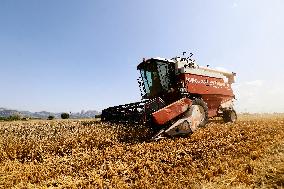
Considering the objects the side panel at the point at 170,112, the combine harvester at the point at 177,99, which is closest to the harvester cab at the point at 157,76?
the combine harvester at the point at 177,99

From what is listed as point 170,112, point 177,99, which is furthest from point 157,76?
point 170,112

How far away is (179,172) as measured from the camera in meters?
6.23

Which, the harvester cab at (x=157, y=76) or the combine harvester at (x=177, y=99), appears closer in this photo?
the combine harvester at (x=177, y=99)

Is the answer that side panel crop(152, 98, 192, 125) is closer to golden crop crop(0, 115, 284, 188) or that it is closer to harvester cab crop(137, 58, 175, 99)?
golden crop crop(0, 115, 284, 188)

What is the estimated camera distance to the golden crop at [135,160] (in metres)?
5.55

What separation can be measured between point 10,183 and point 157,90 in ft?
31.0

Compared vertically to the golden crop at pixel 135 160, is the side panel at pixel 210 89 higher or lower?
higher

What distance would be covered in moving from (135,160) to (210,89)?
8.89m

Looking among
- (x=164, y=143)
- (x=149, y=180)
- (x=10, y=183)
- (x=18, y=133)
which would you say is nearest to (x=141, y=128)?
(x=164, y=143)

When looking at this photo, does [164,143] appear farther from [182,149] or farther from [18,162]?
[18,162]

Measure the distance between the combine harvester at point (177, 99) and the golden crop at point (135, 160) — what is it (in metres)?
0.72

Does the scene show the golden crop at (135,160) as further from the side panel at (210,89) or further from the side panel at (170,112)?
the side panel at (210,89)

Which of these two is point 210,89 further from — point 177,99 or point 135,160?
point 135,160

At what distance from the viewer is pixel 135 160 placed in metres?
7.08
